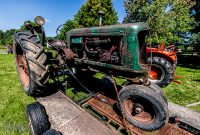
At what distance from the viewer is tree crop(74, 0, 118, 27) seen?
29562 mm

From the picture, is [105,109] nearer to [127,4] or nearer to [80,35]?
[80,35]

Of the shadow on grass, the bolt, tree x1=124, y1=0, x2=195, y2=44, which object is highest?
tree x1=124, y1=0, x2=195, y2=44

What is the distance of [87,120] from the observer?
3424mm

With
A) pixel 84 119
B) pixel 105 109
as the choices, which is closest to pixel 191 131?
pixel 105 109

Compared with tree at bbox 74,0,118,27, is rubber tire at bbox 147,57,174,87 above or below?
below

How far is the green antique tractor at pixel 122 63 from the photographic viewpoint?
348 cm

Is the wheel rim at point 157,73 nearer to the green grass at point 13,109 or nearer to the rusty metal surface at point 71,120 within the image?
the rusty metal surface at point 71,120

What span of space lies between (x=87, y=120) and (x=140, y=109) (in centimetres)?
105

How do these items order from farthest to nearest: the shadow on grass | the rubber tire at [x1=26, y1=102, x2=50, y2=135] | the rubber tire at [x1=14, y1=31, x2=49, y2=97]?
1. the shadow on grass
2. the rubber tire at [x1=14, y1=31, x2=49, y2=97]
3. the rubber tire at [x1=26, y1=102, x2=50, y2=135]

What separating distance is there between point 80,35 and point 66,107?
1.83 metres

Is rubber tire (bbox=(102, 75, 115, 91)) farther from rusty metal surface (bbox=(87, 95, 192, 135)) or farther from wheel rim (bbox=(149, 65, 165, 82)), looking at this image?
wheel rim (bbox=(149, 65, 165, 82))

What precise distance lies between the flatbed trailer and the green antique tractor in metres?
0.24

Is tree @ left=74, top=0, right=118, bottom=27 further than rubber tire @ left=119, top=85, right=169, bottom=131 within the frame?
Yes

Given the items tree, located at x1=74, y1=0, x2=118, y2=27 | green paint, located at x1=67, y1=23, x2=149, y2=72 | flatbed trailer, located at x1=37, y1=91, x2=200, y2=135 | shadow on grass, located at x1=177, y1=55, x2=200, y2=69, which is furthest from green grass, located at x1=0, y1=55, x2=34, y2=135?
tree, located at x1=74, y1=0, x2=118, y2=27
